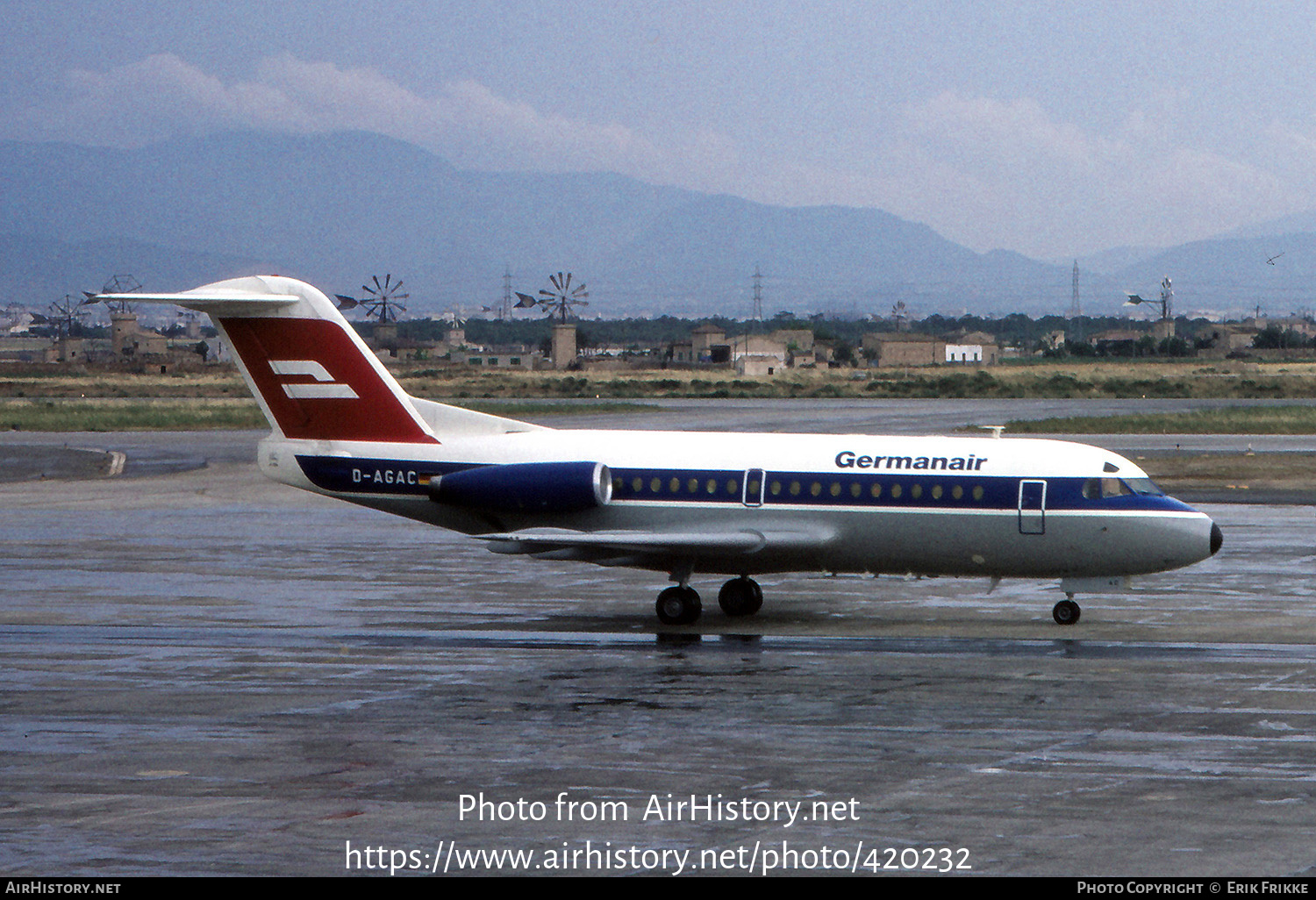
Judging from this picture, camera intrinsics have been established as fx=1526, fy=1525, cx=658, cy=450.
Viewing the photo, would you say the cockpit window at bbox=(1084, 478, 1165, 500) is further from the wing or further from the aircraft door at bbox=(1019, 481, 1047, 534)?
the wing

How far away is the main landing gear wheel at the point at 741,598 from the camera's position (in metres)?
26.8

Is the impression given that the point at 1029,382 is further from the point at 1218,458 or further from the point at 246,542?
the point at 246,542

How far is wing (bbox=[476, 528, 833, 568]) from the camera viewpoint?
971 inches

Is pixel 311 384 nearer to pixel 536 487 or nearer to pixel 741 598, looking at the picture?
pixel 536 487

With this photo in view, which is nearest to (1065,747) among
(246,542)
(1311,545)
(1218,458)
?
(1311,545)

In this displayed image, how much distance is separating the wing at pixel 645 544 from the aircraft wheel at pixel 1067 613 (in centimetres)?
395

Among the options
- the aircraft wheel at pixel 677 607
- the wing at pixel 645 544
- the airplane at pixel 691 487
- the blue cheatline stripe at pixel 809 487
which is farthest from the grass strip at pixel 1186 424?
the aircraft wheel at pixel 677 607

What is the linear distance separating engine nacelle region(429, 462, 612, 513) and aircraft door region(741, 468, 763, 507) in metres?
2.36

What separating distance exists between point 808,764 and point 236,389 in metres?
118

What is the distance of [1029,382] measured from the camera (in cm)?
13338

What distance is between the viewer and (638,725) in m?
18.1

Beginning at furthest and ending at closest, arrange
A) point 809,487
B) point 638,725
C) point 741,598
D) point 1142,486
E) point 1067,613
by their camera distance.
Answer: point 741,598 < point 809,487 < point 1067,613 < point 1142,486 < point 638,725

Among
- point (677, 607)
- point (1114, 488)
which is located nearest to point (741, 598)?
point (677, 607)

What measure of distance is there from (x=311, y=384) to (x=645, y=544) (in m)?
7.19
